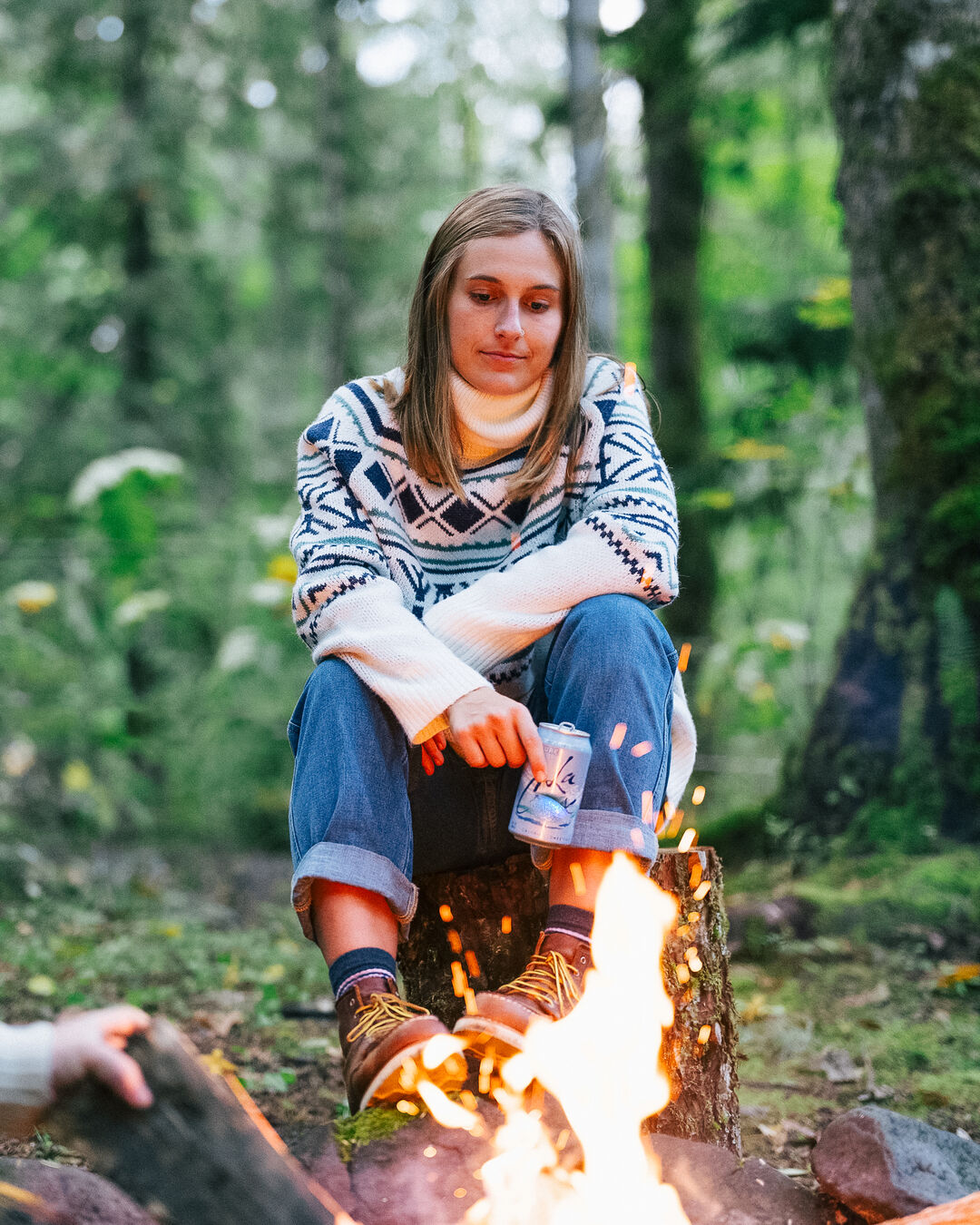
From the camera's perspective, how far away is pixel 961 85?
4016 mm

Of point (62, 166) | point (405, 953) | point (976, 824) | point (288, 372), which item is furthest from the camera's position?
point (288, 372)

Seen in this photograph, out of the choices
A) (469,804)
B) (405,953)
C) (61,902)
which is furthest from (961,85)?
(61,902)

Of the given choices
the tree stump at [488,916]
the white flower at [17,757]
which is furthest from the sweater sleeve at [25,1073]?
the white flower at [17,757]

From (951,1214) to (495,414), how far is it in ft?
5.61

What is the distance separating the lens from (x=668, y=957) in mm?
2062

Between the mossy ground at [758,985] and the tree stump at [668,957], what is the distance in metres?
0.30

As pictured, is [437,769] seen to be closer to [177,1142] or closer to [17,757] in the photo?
[177,1142]

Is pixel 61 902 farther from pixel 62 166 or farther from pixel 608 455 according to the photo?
pixel 62 166

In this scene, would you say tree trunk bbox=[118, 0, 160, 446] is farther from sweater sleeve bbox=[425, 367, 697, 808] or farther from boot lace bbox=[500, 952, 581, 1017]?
boot lace bbox=[500, 952, 581, 1017]

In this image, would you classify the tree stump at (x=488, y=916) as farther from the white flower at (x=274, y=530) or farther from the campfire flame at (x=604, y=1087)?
the white flower at (x=274, y=530)

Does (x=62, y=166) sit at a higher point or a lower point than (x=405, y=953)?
higher

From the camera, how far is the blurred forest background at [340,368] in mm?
4684

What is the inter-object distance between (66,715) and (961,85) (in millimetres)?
5424

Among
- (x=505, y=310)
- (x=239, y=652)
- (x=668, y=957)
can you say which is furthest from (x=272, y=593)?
(x=668, y=957)
